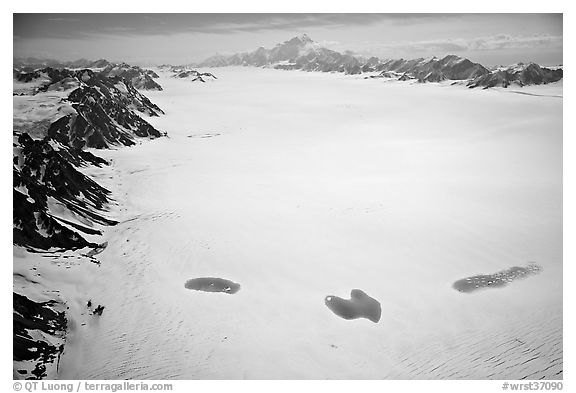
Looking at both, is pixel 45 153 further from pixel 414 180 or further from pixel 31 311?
pixel 414 180

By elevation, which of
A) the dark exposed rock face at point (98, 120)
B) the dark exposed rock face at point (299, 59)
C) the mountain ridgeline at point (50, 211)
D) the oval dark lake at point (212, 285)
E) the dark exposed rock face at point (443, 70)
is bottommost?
the oval dark lake at point (212, 285)

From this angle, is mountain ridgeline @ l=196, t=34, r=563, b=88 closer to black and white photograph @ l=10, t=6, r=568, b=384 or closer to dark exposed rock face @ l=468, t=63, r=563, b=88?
dark exposed rock face @ l=468, t=63, r=563, b=88

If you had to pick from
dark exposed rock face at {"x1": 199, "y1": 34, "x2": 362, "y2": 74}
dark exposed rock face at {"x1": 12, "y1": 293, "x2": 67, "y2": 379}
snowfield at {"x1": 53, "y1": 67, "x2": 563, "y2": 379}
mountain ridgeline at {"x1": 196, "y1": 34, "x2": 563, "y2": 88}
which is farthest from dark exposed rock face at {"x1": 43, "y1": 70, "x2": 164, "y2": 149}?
dark exposed rock face at {"x1": 199, "y1": 34, "x2": 362, "y2": 74}

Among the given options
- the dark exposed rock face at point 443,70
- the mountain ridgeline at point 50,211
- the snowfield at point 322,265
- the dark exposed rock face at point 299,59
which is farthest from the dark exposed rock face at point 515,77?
the mountain ridgeline at point 50,211

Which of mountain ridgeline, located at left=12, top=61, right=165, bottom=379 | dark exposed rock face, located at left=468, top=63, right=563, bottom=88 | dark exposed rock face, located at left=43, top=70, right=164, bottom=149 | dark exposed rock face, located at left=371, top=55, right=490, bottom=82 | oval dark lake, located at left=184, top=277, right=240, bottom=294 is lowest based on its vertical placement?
oval dark lake, located at left=184, top=277, right=240, bottom=294

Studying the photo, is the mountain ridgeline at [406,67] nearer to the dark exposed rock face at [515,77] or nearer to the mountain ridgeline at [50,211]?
the dark exposed rock face at [515,77]

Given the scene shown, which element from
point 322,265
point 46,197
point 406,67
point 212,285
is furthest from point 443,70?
point 46,197

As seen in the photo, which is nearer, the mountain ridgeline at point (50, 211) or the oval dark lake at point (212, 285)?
the mountain ridgeline at point (50, 211)
